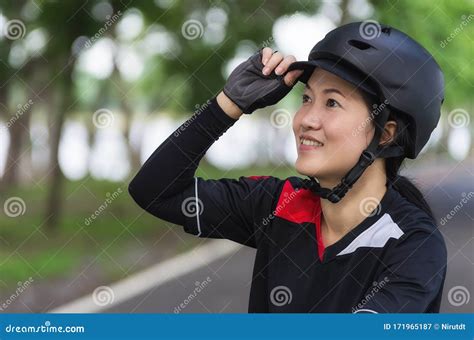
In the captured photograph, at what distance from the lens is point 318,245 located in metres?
2.94

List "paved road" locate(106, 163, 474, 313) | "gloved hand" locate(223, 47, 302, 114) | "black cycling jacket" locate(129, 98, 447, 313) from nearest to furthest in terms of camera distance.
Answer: "black cycling jacket" locate(129, 98, 447, 313)
"gloved hand" locate(223, 47, 302, 114)
"paved road" locate(106, 163, 474, 313)

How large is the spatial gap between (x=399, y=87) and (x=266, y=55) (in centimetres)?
53

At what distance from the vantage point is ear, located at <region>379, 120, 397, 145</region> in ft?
10.4

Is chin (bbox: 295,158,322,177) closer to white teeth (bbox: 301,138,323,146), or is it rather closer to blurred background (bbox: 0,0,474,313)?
white teeth (bbox: 301,138,323,146)

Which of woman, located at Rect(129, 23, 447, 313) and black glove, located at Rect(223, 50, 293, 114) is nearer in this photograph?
woman, located at Rect(129, 23, 447, 313)

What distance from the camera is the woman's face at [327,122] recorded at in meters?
2.93

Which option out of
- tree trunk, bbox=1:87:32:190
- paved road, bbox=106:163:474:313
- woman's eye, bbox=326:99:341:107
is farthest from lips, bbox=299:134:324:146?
tree trunk, bbox=1:87:32:190

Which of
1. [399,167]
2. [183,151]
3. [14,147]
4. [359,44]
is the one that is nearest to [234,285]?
[14,147]

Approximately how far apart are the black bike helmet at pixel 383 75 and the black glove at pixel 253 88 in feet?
0.32

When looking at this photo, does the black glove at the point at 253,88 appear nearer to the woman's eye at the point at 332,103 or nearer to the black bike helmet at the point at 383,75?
the black bike helmet at the point at 383,75

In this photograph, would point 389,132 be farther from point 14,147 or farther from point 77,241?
point 14,147

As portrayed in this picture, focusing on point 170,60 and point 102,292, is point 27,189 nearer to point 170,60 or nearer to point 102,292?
point 170,60

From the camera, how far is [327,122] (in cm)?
292

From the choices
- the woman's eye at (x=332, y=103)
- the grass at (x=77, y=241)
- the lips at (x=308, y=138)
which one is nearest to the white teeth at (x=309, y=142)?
the lips at (x=308, y=138)
